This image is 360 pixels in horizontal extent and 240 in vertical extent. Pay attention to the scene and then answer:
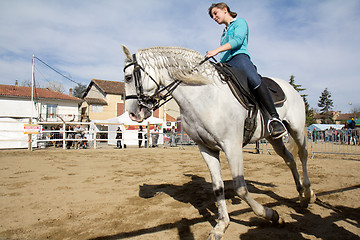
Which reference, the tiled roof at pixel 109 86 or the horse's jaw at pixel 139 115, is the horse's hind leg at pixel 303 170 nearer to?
the horse's jaw at pixel 139 115

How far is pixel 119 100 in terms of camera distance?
4028 cm

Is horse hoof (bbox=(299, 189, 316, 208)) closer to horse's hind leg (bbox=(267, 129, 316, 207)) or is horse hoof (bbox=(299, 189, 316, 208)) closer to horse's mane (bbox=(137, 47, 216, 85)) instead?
horse's hind leg (bbox=(267, 129, 316, 207))

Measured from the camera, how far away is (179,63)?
283cm

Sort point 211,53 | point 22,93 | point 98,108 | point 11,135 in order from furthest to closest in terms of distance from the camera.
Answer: point 98,108
point 22,93
point 11,135
point 211,53

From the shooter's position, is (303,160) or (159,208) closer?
(159,208)

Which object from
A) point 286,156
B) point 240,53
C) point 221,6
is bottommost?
point 286,156

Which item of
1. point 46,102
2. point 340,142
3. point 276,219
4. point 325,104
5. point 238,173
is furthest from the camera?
point 325,104

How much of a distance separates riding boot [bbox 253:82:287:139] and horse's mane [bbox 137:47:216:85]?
708 millimetres

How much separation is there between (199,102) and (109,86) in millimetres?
41616

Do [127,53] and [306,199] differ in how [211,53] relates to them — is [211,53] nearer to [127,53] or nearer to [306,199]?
[127,53]

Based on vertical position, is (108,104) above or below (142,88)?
above

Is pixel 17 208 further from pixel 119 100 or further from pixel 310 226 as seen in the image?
pixel 119 100

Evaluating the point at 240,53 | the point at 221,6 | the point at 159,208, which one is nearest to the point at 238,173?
the point at 159,208

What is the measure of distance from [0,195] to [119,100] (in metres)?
37.3
